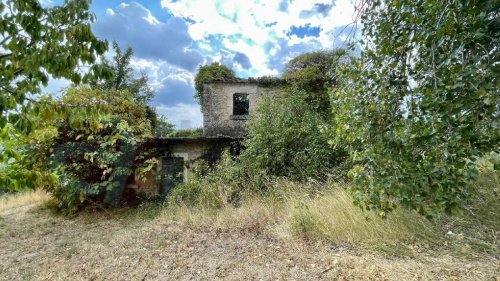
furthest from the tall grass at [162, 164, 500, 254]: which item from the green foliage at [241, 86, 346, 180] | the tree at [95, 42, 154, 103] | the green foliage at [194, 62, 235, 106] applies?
the tree at [95, 42, 154, 103]

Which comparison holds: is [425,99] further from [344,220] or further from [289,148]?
[289,148]

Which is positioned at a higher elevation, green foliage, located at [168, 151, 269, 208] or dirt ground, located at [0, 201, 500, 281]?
green foliage, located at [168, 151, 269, 208]

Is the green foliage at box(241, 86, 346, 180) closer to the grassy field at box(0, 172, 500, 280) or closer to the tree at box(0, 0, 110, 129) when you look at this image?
the grassy field at box(0, 172, 500, 280)

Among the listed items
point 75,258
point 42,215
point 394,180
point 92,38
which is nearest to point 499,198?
point 394,180

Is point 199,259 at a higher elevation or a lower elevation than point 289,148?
lower

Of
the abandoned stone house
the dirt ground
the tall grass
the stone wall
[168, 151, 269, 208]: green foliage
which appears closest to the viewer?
the dirt ground

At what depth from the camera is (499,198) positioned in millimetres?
5473

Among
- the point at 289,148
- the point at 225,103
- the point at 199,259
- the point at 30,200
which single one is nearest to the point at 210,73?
the point at 225,103

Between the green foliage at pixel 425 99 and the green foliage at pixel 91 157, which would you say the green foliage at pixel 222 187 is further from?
the green foliage at pixel 425 99

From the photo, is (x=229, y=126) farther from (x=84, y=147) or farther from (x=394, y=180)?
(x=394, y=180)

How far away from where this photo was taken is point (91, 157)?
823cm

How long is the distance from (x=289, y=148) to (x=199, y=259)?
4.83 metres

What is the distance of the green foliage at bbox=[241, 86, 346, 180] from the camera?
8.56 metres

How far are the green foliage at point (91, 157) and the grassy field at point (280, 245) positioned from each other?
4.73 ft
